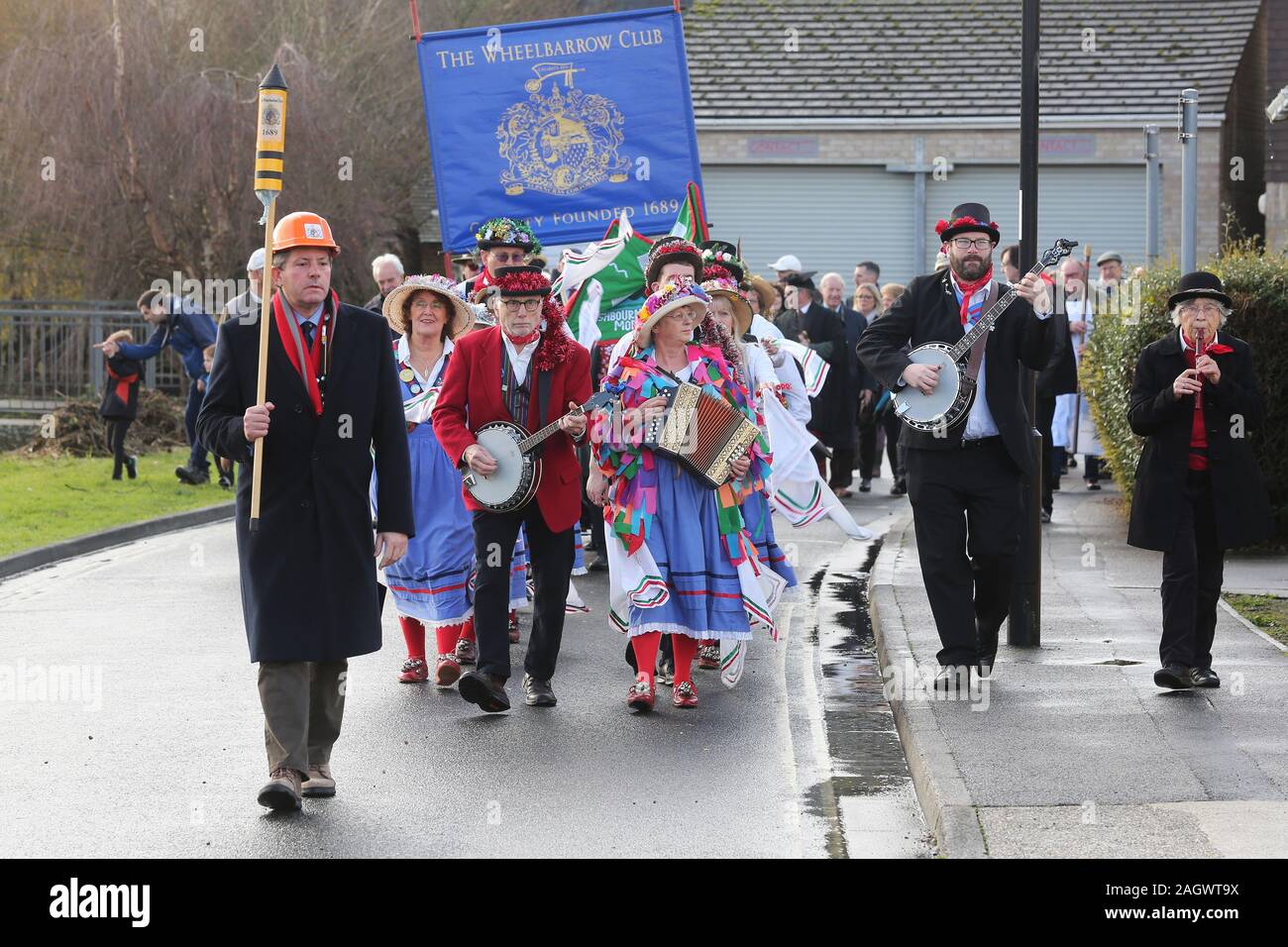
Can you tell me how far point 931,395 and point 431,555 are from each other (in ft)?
8.50

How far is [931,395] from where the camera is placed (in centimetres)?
823

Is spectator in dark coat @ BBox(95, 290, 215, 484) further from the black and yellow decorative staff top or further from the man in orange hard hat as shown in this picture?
the black and yellow decorative staff top

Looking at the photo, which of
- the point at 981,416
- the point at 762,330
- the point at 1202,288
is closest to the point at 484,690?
the point at 981,416

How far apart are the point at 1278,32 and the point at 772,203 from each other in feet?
27.3

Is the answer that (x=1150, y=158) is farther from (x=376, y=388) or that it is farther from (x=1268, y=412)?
(x=376, y=388)

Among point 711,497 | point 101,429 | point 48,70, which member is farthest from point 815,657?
point 48,70

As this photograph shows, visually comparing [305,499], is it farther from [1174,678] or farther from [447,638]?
A: [1174,678]

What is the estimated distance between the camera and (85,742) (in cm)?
780

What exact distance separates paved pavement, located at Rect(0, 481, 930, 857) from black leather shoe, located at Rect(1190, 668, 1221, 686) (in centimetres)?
133

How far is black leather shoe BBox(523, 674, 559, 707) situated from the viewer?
27.9ft

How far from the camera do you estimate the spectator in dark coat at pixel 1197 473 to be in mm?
8258

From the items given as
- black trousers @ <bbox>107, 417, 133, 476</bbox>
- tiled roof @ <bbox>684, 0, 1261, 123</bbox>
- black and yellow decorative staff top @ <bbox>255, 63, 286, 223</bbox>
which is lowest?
black trousers @ <bbox>107, 417, 133, 476</bbox>

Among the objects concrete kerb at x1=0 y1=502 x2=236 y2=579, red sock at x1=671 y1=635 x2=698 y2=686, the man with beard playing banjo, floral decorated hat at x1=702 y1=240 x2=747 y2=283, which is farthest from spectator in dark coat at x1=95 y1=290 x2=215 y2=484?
the man with beard playing banjo

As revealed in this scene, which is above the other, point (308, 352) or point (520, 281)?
point (520, 281)
